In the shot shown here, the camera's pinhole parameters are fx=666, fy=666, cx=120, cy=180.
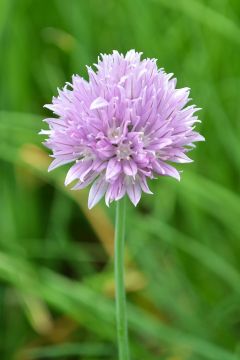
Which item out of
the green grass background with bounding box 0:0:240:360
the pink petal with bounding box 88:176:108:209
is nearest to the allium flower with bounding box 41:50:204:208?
the pink petal with bounding box 88:176:108:209

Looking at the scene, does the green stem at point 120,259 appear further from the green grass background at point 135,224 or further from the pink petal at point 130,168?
the green grass background at point 135,224

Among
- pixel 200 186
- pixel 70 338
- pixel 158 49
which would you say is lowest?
pixel 70 338

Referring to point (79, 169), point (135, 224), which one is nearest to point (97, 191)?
point (79, 169)

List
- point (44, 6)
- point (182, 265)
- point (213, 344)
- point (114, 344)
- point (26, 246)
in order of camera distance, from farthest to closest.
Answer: point (44, 6) → point (26, 246) → point (182, 265) → point (114, 344) → point (213, 344)

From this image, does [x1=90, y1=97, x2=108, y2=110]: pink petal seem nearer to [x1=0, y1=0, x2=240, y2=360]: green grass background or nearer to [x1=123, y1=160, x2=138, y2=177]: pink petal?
[x1=123, y1=160, x2=138, y2=177]: pink petal

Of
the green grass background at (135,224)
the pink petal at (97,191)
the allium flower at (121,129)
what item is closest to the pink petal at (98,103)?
the allium flower at (121,129)

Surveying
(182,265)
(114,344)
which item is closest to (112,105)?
(114,344)

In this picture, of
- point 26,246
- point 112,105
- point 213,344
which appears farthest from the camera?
point 26,246

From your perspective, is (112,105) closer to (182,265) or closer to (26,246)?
(182,265)
